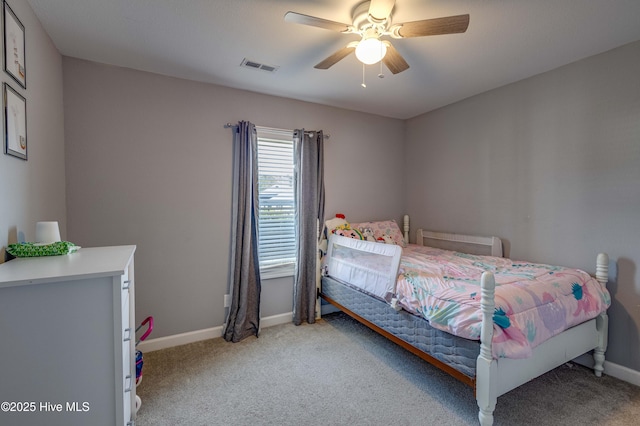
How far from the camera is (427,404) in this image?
190cm

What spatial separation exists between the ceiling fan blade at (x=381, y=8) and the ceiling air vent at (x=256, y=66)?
3.71 feet

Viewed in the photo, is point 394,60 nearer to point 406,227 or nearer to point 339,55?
point 339,55

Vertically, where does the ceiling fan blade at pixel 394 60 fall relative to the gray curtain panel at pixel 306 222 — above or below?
above

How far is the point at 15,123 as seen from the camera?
4.95 feet

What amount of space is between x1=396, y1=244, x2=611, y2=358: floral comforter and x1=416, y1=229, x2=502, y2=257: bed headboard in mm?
473

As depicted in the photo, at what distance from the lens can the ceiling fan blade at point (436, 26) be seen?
150 cm

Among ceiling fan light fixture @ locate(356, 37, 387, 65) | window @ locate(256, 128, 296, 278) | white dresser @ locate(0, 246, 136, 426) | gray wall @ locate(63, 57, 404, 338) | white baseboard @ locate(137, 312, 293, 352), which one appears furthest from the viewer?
window @ locate(256, 128, 296, 278)

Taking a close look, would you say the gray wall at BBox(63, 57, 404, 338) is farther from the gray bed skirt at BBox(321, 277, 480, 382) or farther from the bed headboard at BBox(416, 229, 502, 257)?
the bed headboard at BBox(416, 229, 502, 257)

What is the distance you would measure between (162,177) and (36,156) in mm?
889

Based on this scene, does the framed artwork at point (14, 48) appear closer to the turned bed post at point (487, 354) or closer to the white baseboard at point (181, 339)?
the white baseboard at point (181, 339)

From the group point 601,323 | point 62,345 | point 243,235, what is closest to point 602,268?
point 601,323

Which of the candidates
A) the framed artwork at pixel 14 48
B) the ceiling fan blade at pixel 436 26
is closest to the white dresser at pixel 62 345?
the framed artwork at pixel 14 48

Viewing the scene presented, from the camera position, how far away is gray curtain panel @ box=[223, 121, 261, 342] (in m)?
2.83

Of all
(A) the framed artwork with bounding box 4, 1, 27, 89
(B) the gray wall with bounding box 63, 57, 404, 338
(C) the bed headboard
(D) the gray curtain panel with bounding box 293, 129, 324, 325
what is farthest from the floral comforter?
(A) the framed artwork with bounding box 4, 1, 27, 89
